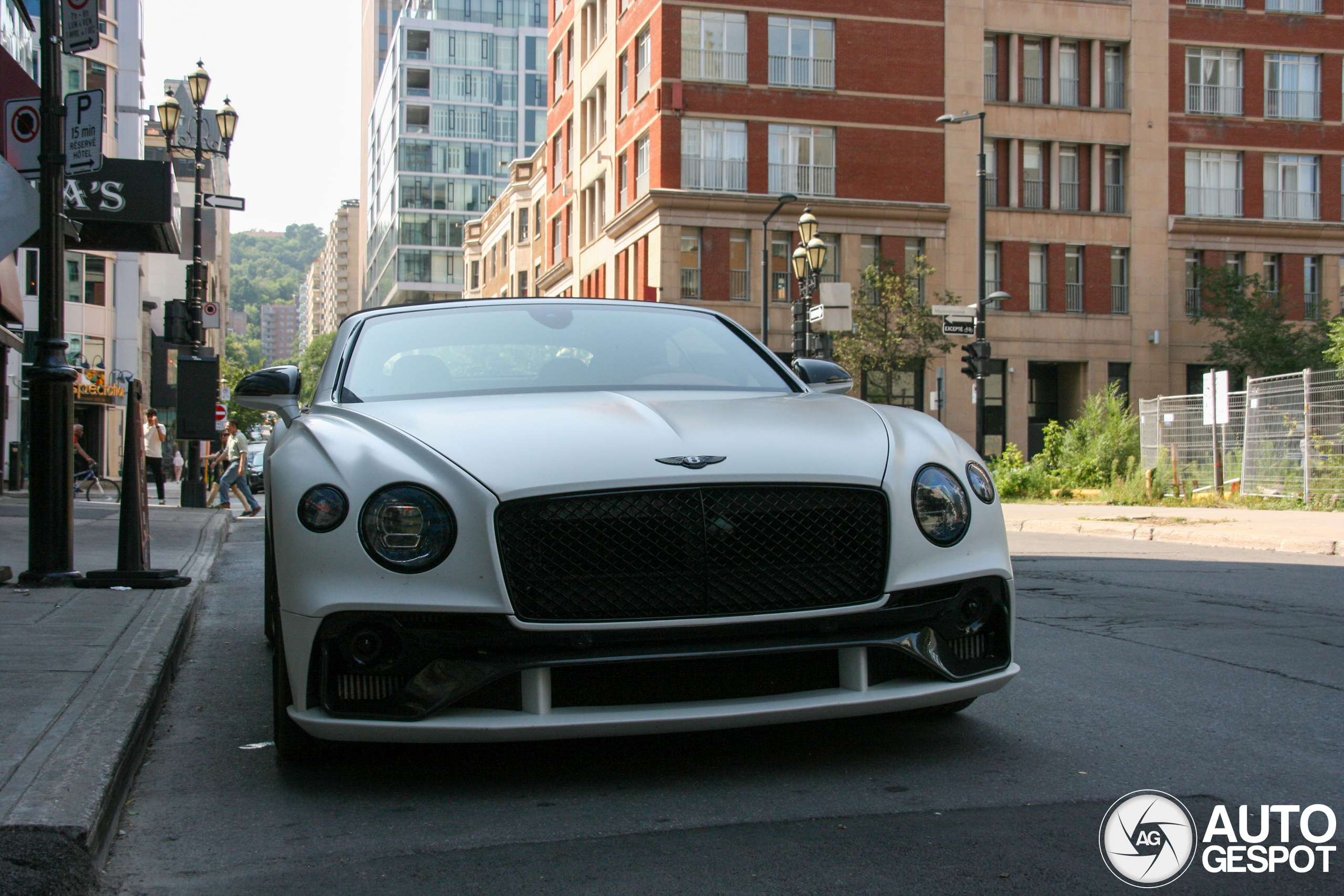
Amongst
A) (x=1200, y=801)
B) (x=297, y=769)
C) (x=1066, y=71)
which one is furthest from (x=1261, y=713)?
(x=1066, y=71)

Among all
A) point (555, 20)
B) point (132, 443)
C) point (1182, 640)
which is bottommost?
point (1182, 640)

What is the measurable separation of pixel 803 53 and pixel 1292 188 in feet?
57.5

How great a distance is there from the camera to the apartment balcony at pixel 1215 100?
4369 cm

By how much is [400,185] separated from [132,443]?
98.5 metres

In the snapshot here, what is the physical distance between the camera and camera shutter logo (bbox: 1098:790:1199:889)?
296 centimetres

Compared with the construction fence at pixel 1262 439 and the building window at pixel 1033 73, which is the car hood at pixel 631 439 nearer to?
the construction fence at pixel 1262 439

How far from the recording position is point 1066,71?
43.2 meters

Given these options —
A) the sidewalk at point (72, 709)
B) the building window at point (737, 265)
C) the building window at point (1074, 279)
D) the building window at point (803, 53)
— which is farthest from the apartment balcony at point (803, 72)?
the sidewalk at point (72, 709)

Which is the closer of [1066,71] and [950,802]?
[950,802]

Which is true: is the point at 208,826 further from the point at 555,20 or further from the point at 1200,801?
the point at 555,20

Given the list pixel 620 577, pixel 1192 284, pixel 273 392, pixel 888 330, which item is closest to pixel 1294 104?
pixel 1192 284

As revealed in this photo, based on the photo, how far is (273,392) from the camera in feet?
16.8

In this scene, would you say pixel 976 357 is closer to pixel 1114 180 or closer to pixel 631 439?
pixel 1114 180

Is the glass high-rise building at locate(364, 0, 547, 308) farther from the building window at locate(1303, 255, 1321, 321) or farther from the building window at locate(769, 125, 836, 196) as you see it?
the building window at locate(1303, 255, 1321, 321)
